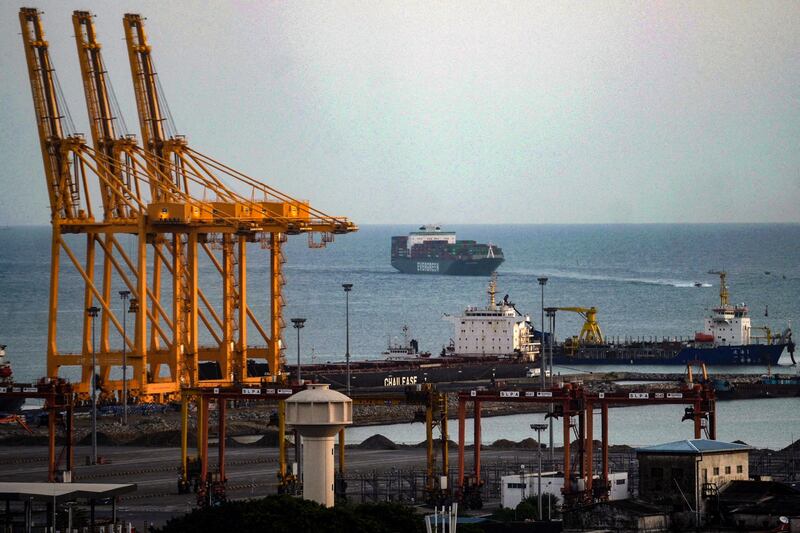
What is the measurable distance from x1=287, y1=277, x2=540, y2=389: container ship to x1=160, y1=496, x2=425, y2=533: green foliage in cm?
5113

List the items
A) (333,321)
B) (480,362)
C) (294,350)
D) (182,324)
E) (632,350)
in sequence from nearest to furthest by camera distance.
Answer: (182,324)
(480,362)
(632,350)
(294,350)
(333,321)

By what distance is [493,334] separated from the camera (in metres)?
103

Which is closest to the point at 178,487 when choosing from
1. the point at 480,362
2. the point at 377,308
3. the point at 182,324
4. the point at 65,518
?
the point at 65,518

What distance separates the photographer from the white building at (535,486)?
44.3m

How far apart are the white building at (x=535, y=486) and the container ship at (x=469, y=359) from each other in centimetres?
3917

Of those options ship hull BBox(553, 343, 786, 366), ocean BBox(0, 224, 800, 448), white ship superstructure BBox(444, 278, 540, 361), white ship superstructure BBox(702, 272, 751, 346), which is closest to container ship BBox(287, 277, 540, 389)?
white ship superstructure BBox(444, 278, 540, 361)

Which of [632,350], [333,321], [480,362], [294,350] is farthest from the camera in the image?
[333,321]

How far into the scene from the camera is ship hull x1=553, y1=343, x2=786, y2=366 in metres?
111

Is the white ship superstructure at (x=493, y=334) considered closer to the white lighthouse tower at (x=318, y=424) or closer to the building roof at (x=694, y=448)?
the building roof at (x=694, y=448)

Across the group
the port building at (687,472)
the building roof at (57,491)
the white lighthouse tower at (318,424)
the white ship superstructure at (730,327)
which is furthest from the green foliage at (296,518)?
the white ship superstructure at (730,327)

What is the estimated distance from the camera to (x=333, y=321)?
15150cm

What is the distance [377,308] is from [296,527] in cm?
13494

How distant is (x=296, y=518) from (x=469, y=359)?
225 ft

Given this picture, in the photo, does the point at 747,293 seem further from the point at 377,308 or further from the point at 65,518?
the point at 65,518
